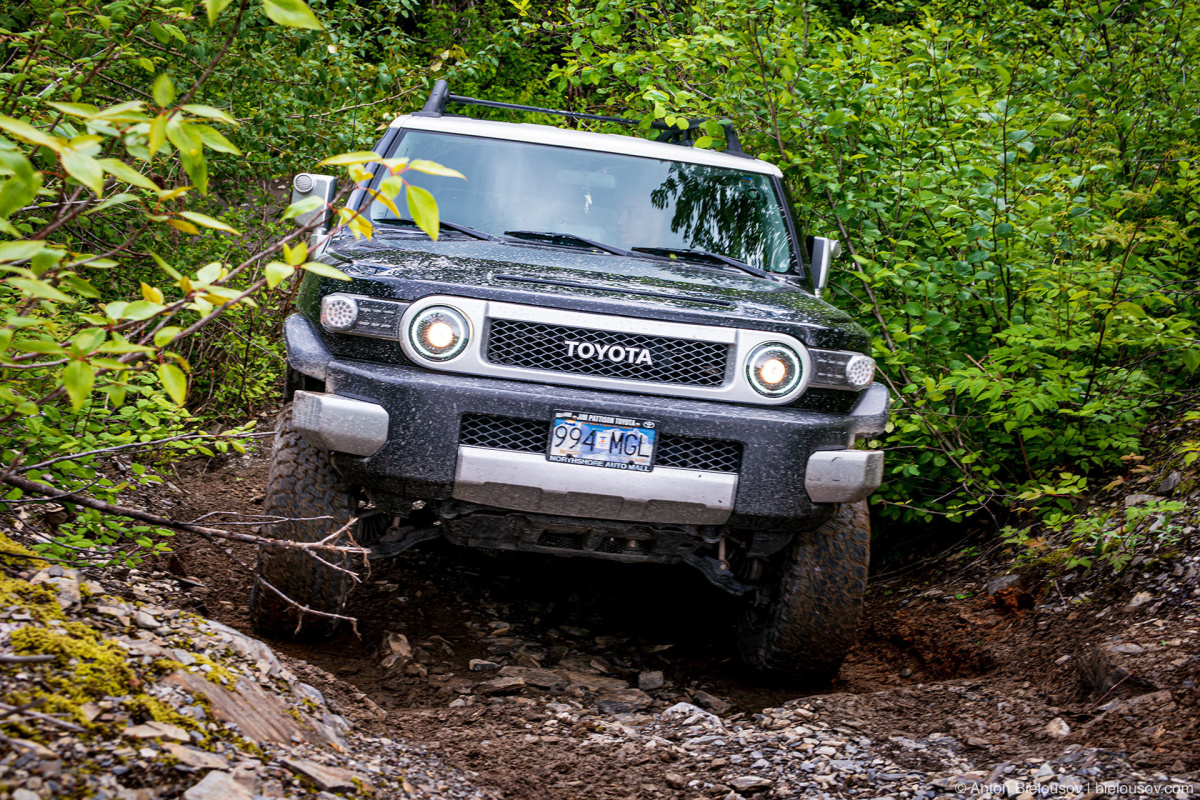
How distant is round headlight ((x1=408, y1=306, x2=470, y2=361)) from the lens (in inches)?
116

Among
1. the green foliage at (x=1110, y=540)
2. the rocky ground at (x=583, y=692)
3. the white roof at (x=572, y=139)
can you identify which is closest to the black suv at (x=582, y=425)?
the rocky ground at (x=583, y=692)

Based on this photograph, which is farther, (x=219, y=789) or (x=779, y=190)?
(x=779, y=190)

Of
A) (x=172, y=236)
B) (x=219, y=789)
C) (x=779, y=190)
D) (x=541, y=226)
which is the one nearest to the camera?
(x=219, y=789)

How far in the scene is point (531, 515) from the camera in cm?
307

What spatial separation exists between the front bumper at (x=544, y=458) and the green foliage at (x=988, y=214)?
4.66ft

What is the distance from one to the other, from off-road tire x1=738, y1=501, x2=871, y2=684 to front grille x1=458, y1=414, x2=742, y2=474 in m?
0.56

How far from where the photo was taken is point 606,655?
12.5 feet

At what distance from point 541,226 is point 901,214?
236 centimetres

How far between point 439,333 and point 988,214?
2.92 meters

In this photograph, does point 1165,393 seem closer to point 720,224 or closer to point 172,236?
point 720,224

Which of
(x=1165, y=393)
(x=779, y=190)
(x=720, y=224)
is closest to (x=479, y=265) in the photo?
(x=720, y=224)

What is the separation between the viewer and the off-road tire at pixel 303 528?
3143 mm

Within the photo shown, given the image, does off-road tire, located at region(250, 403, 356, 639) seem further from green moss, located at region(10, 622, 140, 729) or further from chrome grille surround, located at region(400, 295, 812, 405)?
green moss, located at region(10, 622, 140, 729)

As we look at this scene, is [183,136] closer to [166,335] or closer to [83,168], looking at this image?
[83,168]
